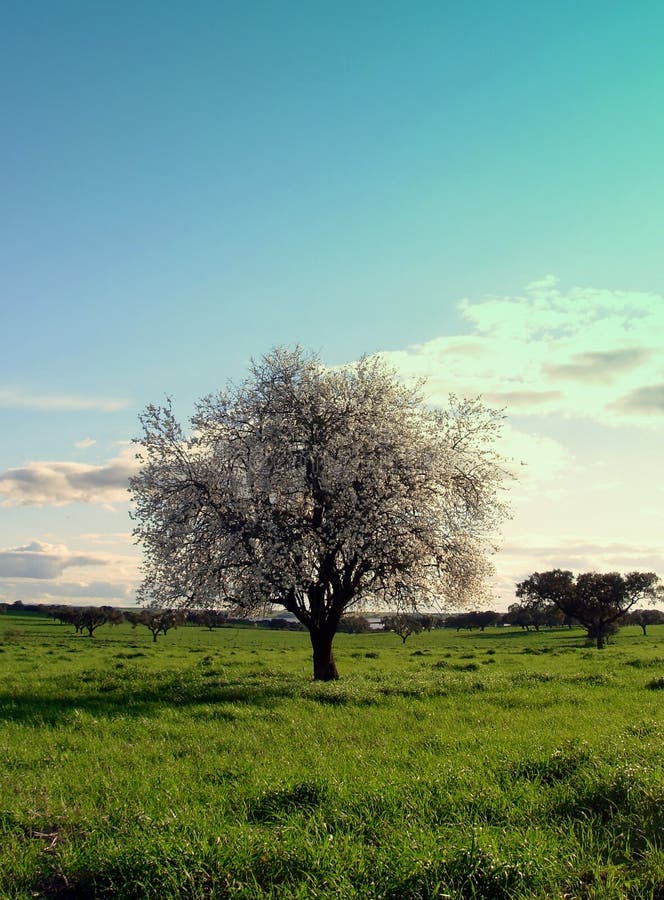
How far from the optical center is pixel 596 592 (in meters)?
87.6

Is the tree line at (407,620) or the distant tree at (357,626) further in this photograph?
the distant tree at (357,626)

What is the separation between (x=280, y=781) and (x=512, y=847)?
3.95 metres

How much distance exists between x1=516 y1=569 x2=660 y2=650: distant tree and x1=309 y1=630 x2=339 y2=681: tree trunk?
6741 cm

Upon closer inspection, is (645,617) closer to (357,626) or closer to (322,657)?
(357,626)

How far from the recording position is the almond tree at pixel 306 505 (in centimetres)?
2675

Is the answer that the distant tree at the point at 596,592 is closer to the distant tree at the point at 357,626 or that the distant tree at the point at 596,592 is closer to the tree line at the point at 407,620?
the tree line at the point at 407,620

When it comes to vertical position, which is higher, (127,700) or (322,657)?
(322,657)

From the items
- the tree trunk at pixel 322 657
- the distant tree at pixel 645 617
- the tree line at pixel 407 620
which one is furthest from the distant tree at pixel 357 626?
the tree trunk at pixel 322 657

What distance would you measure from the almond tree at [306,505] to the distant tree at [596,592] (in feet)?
212

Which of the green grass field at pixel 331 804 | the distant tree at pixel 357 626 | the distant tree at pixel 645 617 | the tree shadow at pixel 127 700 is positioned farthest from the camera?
the distant tree at pixel 357 626

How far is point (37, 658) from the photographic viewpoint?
51094 mm

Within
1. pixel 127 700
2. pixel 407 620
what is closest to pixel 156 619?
pixel 407 620

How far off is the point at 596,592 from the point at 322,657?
69.2 m

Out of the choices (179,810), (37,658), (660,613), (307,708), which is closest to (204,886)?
(179,810)
